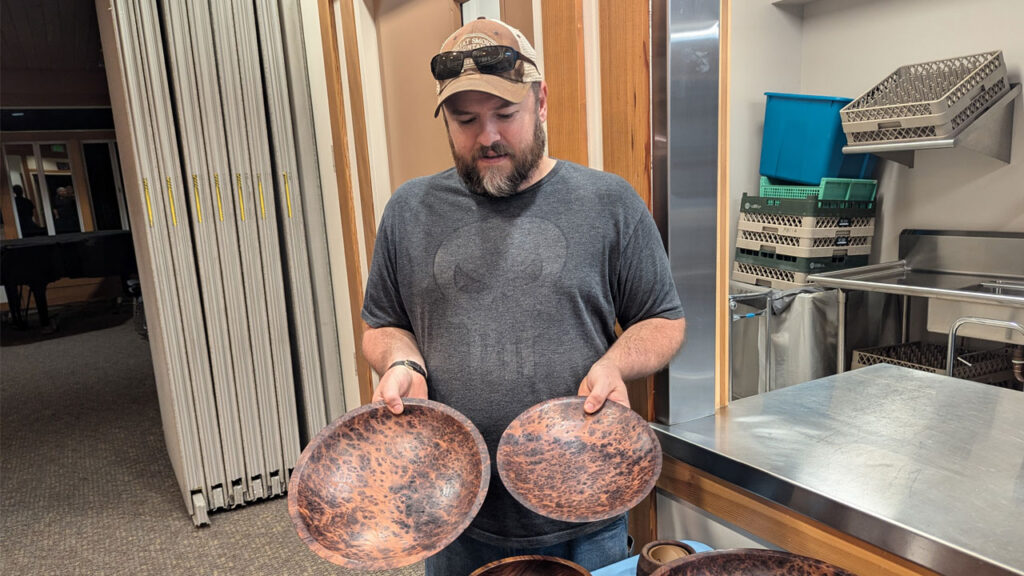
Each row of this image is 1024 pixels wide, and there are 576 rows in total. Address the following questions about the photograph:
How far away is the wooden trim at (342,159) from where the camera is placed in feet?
9.25

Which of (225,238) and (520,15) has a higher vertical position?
(520,15)

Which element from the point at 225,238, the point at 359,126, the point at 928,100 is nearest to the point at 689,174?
the point at 359,126

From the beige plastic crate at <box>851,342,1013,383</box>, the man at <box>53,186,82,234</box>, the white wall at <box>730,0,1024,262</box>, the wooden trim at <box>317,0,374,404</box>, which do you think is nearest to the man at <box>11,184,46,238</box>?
the man at <box>53,186,82,234</box>

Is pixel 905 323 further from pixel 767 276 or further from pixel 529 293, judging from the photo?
pixel 529 293

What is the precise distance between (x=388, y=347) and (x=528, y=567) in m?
0.58

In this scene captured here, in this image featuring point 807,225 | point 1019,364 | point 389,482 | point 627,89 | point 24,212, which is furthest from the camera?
point 24,212

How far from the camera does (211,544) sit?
2756 mm

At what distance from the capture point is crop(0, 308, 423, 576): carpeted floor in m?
2.63

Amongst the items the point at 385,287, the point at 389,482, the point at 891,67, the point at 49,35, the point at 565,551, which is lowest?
the point at 565,551

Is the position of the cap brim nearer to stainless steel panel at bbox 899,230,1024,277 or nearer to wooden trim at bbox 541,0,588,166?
wooden trim at bbox 541,0,588,166

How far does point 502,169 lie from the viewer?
3.97ft

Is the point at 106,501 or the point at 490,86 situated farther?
the point at 106,501

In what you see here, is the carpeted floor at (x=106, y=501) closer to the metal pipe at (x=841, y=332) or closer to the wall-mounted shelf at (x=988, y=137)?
the metal pipe at (x=841, y=332)

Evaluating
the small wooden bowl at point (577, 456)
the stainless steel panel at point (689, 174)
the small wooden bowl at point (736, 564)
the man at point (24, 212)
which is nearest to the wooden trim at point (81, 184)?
the man at point (24, 212)
